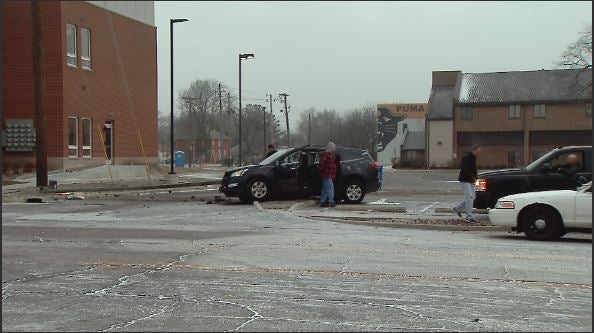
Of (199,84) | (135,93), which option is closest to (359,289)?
(135,93)

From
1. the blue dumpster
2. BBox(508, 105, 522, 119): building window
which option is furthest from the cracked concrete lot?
BBox(508, 105, 522, 119): building window

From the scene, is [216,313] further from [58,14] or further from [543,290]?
[58,14]

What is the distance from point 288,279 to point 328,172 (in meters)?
8.95

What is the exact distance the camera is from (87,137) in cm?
3247

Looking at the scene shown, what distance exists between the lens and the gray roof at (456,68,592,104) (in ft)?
170

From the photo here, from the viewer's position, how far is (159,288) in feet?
23.4

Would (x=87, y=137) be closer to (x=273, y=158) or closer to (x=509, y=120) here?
(x=273, y=158)

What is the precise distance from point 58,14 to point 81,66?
113 inches

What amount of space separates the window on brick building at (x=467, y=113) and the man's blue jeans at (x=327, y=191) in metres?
52.7

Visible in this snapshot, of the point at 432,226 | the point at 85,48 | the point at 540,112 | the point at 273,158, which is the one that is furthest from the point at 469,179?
the point at 540,112

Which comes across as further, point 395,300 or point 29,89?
point 29,89

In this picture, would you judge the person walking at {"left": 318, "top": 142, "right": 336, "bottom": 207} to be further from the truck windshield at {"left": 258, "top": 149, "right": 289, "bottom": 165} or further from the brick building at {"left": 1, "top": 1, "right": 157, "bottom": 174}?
the brick building at {"left": 1, "top": 1, "right": 157, "bottom": 174}

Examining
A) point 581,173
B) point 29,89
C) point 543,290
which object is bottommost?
point 543,290

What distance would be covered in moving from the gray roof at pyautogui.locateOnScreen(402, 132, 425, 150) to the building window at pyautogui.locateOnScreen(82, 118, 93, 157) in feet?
136
